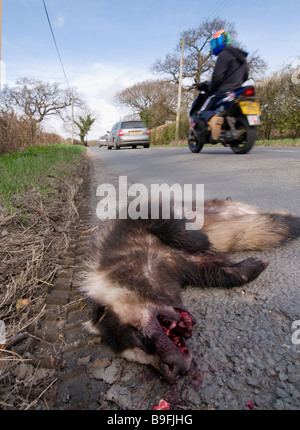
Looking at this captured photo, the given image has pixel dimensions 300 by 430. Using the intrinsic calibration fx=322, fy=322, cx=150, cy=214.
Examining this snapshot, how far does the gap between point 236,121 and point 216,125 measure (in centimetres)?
43

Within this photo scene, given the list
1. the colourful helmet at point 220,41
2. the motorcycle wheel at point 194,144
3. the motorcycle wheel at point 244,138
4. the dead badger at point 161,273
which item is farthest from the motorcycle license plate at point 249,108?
the dead badger at point 161,273

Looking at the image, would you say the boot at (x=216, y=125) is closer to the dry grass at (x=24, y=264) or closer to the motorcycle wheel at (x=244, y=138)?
the motorcycle wheel at (x=244, y=138)

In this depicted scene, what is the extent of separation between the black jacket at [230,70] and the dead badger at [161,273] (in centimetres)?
525

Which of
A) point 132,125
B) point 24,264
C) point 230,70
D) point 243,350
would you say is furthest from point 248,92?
point 132,125

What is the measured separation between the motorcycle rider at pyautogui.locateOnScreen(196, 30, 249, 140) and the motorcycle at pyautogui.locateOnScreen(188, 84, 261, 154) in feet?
0.25

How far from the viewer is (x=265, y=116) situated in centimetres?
1597

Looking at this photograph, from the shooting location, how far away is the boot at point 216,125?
7059mm

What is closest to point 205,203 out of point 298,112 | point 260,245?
point 260,245

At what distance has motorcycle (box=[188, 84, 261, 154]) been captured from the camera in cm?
647

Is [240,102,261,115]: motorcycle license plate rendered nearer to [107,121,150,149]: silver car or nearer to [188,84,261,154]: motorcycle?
[188,84,261,154]: motorcycle

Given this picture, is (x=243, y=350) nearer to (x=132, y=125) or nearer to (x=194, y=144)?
(x=194, y=144)
